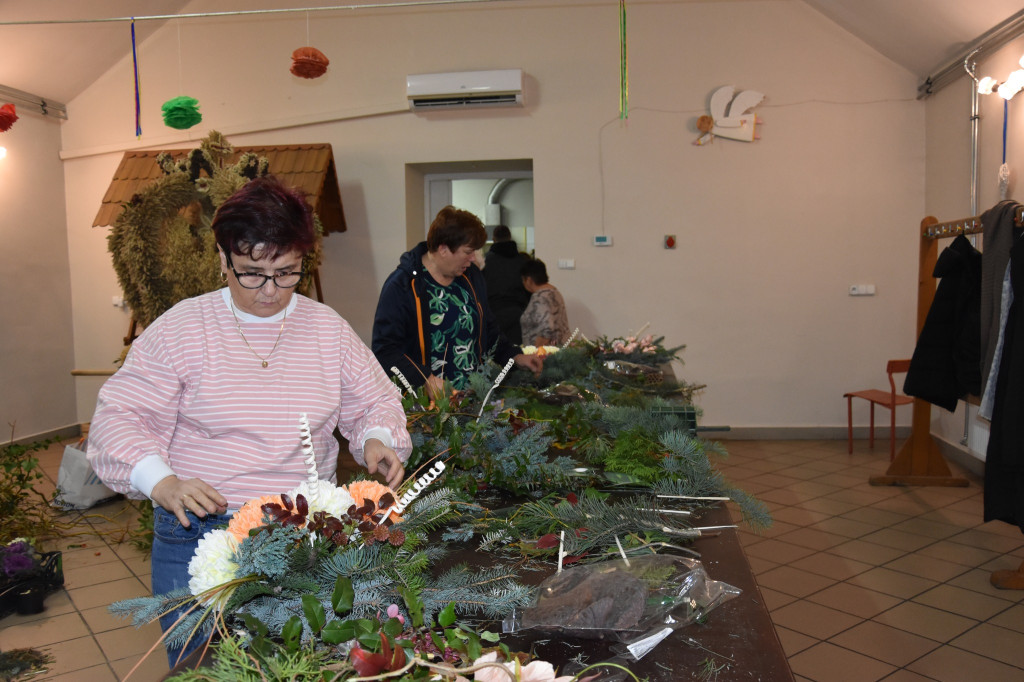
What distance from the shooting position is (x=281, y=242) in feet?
5.28

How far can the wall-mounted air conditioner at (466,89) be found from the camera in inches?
265

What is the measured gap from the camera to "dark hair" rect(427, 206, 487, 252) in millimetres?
3154

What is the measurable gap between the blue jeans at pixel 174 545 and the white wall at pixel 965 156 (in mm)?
5215

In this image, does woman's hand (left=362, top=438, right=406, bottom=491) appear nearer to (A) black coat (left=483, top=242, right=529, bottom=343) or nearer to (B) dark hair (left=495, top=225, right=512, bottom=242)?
(A) black coat (left=483, top=242, right=529, bottom=343)

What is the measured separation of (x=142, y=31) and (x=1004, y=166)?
7.23 m

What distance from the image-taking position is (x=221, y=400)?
1.63m

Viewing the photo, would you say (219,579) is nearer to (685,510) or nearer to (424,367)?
(685,510)

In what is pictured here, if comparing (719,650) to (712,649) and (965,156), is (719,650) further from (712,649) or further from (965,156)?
(965,156)

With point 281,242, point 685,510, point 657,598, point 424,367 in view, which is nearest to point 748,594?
point 657,598

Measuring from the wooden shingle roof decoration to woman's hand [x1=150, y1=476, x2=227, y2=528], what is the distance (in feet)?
16.9

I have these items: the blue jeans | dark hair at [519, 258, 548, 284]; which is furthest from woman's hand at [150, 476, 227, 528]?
dark hair at [519, 258, 548, 284]

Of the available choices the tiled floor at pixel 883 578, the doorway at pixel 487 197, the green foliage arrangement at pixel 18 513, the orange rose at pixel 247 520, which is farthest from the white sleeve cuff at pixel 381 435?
the doorway at pixel 487 197

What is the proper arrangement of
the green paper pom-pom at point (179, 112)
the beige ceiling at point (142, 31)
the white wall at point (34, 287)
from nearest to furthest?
the green paper pom-pom at point (179, 112) < the beige ceiling at point (142, 31) < the white wall at point (34, 287)

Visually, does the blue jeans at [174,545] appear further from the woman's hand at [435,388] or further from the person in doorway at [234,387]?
the woman's hand at [435,388]
